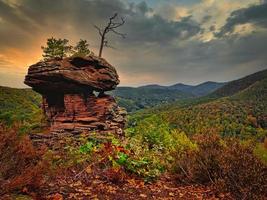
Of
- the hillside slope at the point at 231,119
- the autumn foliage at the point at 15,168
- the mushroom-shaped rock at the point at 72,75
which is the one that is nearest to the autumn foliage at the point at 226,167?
the autumn foliage at the point at 15,168

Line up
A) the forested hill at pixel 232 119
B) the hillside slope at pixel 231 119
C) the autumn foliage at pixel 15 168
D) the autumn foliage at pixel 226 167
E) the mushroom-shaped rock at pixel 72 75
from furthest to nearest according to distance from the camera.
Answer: the hillside slope at pixel 231 119
the forested hill at pixel 232 119
the mushroom-shaped rock at pixel 72 75
the autumn foliage at pixel 226 167
the autumn foliage at pixel 15 168

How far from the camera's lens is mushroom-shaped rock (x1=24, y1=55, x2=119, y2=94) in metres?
18.8

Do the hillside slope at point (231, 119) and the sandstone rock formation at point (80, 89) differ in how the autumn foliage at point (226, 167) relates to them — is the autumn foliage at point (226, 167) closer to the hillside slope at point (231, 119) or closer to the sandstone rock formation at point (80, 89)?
the sandstone rock formation at point (80, 89)

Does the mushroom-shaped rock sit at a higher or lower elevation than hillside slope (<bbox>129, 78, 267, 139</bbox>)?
higher

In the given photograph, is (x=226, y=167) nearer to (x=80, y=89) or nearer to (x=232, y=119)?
(x=80, y=89)

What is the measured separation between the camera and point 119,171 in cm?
700

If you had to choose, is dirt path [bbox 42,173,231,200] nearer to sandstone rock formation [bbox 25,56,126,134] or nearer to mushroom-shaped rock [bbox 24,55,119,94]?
sandstone rock formation [bbox 25,56,126,134]

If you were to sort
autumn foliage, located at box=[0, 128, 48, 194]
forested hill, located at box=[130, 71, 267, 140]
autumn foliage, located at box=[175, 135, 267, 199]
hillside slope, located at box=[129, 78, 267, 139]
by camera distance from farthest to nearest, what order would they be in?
hillside slope, located at box=[129, 78, 267, 139]
forested hill, located at box=[130, 71, 267, 140]
autumn foliage, located at box=[175, 135, 267, 199]
autumn foliage, located at box=[0, 128, 48, 194]

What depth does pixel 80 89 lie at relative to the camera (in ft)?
64.5

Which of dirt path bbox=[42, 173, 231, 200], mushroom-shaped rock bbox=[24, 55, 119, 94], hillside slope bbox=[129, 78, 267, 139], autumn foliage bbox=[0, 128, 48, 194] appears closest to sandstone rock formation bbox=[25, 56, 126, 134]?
mushroom-shaped rock bbox=[24, 55, 119, 94]

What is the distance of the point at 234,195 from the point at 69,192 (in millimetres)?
3350

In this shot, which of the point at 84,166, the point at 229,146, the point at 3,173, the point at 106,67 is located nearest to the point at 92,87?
the point at 106,67

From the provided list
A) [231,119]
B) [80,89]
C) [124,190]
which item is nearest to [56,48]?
[80,89]

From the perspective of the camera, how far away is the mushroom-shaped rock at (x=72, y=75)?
18.8m
